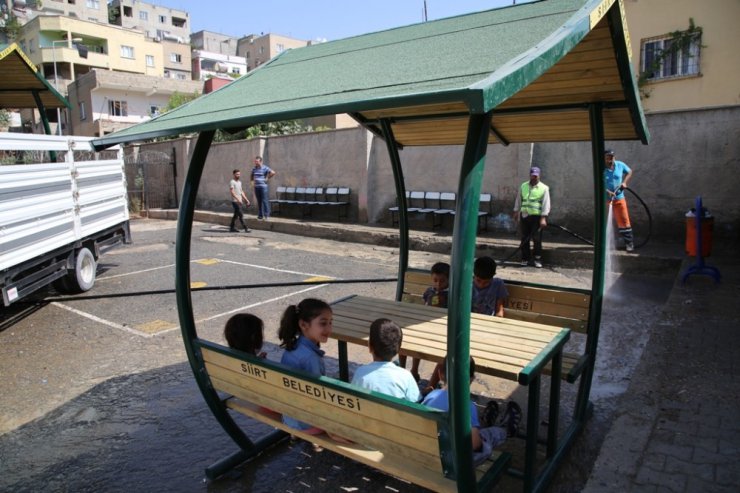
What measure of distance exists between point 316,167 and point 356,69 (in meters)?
13.0

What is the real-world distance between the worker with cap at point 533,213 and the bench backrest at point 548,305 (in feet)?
16.5

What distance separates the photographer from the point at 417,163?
12.7m

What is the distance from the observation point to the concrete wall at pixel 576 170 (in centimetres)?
884

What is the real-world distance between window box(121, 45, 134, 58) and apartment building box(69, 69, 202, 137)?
13059 millimetres

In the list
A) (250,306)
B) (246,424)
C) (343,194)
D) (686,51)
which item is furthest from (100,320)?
(686,51)

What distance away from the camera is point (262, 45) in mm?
87625

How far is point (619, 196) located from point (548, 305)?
5.63 metres

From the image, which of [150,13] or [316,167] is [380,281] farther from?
[150,13]

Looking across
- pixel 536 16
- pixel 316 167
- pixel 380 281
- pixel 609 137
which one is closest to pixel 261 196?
pixel 316 167

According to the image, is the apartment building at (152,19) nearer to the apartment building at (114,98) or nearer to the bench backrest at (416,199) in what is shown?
the apartment building at (114,98)

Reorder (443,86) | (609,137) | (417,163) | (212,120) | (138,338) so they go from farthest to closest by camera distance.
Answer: (417,163)
(138,338)
(609,137)
(212,120)
(443,86)

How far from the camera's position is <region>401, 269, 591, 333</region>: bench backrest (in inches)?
147

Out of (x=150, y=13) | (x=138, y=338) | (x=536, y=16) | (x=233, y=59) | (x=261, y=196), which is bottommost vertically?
(x=138, y=338)

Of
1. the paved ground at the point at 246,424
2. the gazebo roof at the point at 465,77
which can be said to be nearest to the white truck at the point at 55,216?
the paved ground at the point at 246,424
